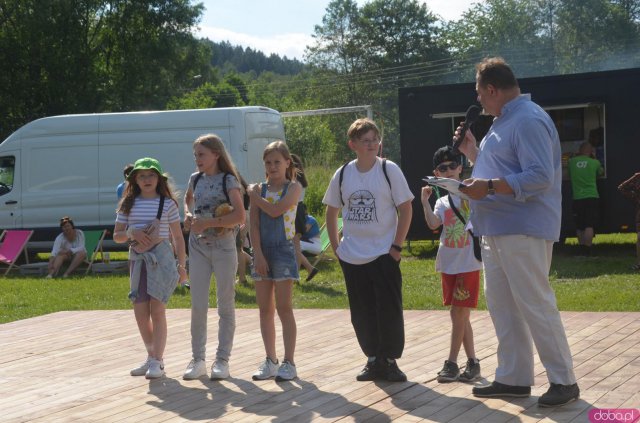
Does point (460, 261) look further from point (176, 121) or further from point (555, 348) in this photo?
point (176, 121)

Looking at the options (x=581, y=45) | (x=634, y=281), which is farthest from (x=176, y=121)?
(x=581, y=45)

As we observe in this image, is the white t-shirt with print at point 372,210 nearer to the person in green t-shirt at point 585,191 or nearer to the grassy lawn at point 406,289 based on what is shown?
the grassy lawn at point 406,289

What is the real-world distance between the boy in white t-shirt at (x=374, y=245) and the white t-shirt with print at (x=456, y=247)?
1.00 ft

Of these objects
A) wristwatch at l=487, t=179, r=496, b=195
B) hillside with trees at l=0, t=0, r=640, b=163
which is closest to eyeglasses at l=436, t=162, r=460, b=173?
wristwatch at l=487, t=179, r=496, b=195

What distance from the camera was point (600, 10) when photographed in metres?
59.8

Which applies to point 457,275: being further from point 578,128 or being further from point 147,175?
point 578,128

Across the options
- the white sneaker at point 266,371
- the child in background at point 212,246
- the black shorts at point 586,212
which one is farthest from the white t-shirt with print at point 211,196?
the black shorts at point 586,212

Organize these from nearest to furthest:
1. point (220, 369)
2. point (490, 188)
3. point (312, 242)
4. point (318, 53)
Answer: point (490, 188) < point (220, 369) < point (312, 242) < point (318, 53)

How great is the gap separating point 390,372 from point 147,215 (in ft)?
7.10

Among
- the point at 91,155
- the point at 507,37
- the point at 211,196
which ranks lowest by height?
the point at 211,196

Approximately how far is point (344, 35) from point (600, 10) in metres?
23.7

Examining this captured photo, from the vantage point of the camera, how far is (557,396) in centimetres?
545

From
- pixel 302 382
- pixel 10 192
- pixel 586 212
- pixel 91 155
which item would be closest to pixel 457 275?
pixel 302 382

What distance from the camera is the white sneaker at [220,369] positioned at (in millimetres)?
6844
